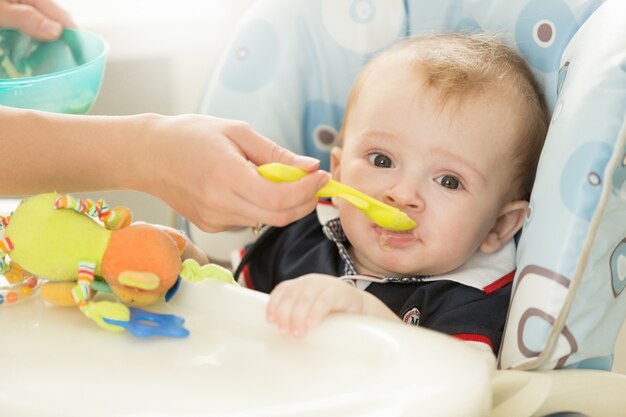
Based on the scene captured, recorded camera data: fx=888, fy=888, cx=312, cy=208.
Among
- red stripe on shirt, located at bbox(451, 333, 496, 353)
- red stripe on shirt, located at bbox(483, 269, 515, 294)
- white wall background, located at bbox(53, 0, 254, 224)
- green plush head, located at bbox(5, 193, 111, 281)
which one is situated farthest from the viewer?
white wall background, located at bbox(53, 0, 254, 224)

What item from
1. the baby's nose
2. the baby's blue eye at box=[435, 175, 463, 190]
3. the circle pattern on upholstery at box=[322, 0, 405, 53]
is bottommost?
the baby's nose

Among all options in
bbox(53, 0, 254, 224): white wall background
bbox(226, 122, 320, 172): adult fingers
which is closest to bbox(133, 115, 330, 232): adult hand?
bbox(226, 122, 320, 172): adult fingers

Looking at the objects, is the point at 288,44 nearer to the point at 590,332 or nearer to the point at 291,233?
the point at 291,233

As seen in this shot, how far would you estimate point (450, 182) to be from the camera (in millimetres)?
1015

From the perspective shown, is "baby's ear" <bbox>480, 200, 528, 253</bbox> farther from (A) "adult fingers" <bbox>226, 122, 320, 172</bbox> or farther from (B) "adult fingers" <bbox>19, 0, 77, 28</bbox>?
(B) "adult fingers" <bbox>19, 0, 77, 28</bbox>

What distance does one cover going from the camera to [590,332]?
82 centimetres

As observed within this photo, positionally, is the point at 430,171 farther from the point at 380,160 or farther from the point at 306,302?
the point at 306,302

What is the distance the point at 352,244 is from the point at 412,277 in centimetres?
9

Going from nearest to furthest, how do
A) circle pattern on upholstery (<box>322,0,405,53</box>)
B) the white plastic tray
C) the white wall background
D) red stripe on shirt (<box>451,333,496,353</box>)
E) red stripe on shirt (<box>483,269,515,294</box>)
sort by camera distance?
the white plastic tray < red stripe on shirt (<box>451,333,496,353</box>) < red stripe on shirt (<box>483,269,515,294</box>) < circle pattern on upholstery (<box>322,0,405,53</box>) < the white wall background

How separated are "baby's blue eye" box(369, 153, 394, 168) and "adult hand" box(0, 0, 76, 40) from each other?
484 millimetres

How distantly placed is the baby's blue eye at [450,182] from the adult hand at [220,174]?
276mm

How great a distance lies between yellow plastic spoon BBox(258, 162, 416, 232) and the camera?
0.74 m

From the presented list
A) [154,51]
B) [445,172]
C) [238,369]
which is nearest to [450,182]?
[445,172]

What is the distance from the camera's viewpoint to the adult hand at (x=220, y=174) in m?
0.73
